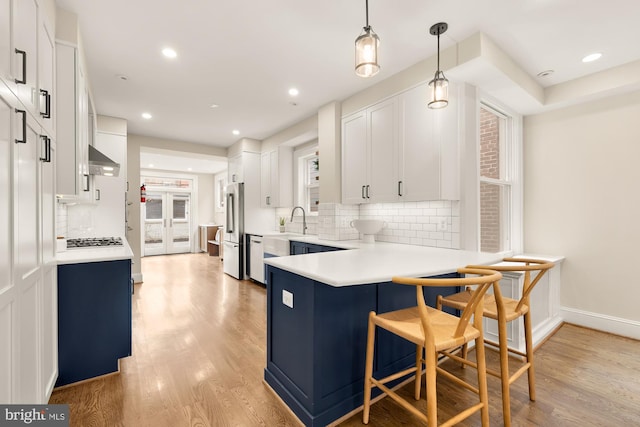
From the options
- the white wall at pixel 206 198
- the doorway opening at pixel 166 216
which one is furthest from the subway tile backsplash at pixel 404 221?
the doorway opening at pixel 166 216

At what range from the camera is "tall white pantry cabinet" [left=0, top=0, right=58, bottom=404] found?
3.84 ft

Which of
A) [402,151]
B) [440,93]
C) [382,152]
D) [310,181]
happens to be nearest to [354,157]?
[382,152]

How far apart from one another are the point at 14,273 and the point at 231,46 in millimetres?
2336

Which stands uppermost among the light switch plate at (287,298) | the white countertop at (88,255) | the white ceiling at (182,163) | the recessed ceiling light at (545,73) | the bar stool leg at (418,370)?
the recessed ceiling light at (545,73)

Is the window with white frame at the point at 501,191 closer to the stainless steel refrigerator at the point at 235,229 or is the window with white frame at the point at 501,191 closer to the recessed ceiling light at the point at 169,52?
the recessed ceiling light at the point at 169,52

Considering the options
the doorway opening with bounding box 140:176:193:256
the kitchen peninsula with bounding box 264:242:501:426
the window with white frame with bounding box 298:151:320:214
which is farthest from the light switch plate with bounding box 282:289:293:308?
the doorway opening with bounding box 140:176:193:256

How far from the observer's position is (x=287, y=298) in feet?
6.40

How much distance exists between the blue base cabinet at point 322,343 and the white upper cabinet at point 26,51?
1.62 metres

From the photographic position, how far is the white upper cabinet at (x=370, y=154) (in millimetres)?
3271

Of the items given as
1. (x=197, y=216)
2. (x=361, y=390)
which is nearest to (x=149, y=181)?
(x=197, y=216)

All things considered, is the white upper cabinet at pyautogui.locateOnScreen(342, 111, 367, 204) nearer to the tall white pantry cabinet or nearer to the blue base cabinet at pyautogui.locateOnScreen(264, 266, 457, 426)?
the blue base cabinet at pyautogui.locateOnScreen(264, 266, 457, 426)

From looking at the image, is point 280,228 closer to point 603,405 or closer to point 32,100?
point 32,100

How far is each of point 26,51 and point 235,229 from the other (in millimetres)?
4378

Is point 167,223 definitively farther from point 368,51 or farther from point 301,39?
point 368,51
